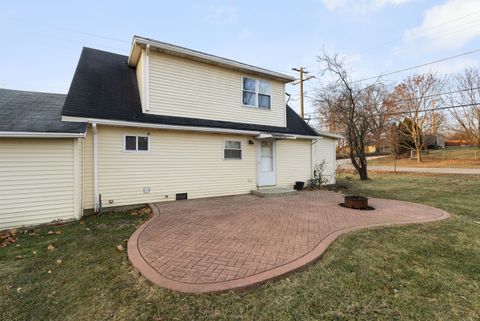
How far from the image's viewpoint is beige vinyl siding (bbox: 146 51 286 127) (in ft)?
26.9

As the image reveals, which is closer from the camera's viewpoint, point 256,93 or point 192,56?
point 192,56

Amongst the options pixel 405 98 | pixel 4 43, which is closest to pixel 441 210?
pixel 4 43

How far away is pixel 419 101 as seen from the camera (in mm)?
25594

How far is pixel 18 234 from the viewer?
516cm

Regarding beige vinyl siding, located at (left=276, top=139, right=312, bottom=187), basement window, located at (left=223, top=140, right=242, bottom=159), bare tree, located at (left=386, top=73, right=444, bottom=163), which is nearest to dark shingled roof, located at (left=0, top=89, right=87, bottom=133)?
basement window, located at (left=223, top=140, right=242, bottom=159)

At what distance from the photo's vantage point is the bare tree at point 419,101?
2470 cm

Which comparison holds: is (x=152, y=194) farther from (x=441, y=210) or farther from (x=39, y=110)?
(x=441, y=210)

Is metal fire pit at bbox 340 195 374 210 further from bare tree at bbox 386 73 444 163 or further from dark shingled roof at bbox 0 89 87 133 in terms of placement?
bare tree at bbox 386 73 444 163

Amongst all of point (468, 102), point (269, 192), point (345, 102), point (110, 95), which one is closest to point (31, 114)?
point (110, 95)

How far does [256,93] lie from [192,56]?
3329 millimetres

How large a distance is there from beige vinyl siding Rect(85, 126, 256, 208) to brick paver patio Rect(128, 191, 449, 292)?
79cm

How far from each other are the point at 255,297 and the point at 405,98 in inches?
1263

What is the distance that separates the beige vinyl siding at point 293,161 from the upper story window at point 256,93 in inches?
81.5

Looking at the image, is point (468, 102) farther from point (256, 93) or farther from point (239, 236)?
point (239, 236)
